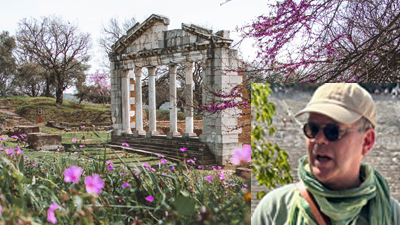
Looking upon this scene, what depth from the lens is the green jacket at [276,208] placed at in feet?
6.20

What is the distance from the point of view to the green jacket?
6.20 feet

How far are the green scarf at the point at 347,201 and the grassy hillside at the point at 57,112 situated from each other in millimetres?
29495

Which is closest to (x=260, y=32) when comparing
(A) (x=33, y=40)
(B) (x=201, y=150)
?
(B) (x=201, y=150)

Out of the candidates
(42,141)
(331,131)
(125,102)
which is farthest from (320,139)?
(125,102)

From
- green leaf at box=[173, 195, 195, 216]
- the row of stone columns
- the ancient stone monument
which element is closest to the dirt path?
the ancient stone monument

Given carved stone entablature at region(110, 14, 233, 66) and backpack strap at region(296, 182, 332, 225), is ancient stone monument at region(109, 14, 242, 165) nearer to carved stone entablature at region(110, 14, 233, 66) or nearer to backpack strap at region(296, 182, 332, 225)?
carved stone entablature at region(110, 14, 233, 66)

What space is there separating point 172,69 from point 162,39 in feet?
4.81

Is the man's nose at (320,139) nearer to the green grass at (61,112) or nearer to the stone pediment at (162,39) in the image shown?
the stone pediment at (162,39)

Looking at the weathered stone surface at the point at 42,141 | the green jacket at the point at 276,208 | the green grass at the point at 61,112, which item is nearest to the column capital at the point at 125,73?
the weathered stone surface at the point at 42,141

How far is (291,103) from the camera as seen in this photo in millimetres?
1919

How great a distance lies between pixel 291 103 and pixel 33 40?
114 ft

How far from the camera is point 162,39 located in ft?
55.7

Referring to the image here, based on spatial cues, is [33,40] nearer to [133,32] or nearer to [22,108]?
[22,108]

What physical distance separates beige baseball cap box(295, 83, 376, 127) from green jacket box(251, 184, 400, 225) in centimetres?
41
